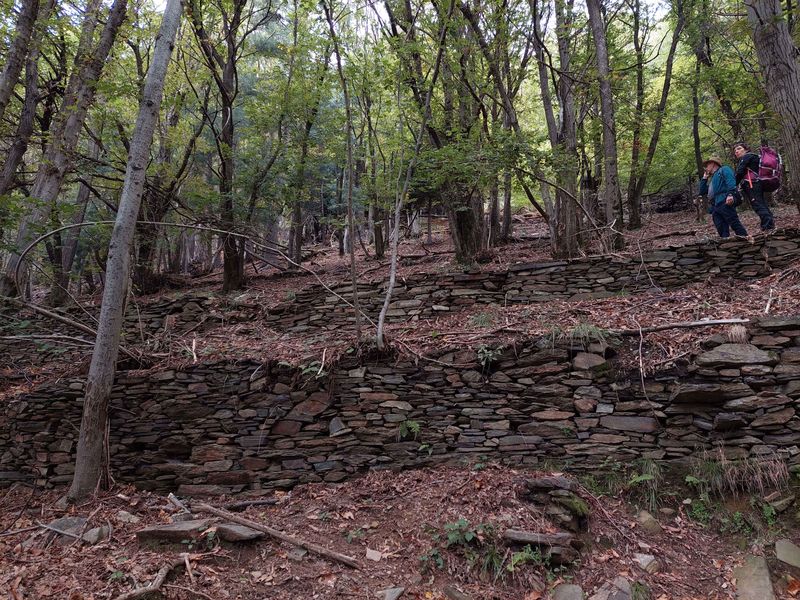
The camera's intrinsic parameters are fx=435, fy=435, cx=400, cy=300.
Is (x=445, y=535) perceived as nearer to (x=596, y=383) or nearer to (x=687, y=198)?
(x=596, y=383)

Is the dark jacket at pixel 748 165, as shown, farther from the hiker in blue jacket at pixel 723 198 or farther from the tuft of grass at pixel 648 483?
the tuft of grass at pixel 648 483

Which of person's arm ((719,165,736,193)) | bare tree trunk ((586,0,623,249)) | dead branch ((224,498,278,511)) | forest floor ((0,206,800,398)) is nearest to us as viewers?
dead branch ((224,498,278,511))

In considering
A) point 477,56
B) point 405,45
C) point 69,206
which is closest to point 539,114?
point 477,56

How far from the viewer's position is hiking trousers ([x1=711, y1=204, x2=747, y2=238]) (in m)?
6.16

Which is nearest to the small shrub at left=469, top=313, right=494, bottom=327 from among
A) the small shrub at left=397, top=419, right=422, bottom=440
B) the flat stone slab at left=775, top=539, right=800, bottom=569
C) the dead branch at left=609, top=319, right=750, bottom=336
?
the dead branch at left=609, top=319, right=750, bottom=336

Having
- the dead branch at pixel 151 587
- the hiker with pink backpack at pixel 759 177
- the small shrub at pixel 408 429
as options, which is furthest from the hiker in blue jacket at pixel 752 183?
the dead branch at pixel 151 587

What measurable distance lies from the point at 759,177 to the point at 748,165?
273 mm

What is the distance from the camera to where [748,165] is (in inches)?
254

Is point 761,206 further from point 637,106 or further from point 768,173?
point 637,106

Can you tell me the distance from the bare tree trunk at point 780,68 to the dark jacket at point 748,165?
102 centimetres

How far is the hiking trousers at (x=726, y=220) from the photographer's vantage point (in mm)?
6161

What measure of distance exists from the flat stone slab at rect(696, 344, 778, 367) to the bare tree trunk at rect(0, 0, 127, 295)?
8193 mm

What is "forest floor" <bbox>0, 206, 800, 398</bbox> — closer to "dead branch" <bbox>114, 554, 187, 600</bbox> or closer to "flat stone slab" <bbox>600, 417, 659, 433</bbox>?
"flat stone slab" <bbox>600, 417, 659, 433</bbox>

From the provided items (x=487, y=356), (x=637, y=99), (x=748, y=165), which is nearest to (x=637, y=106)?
(x=637, y=99)
